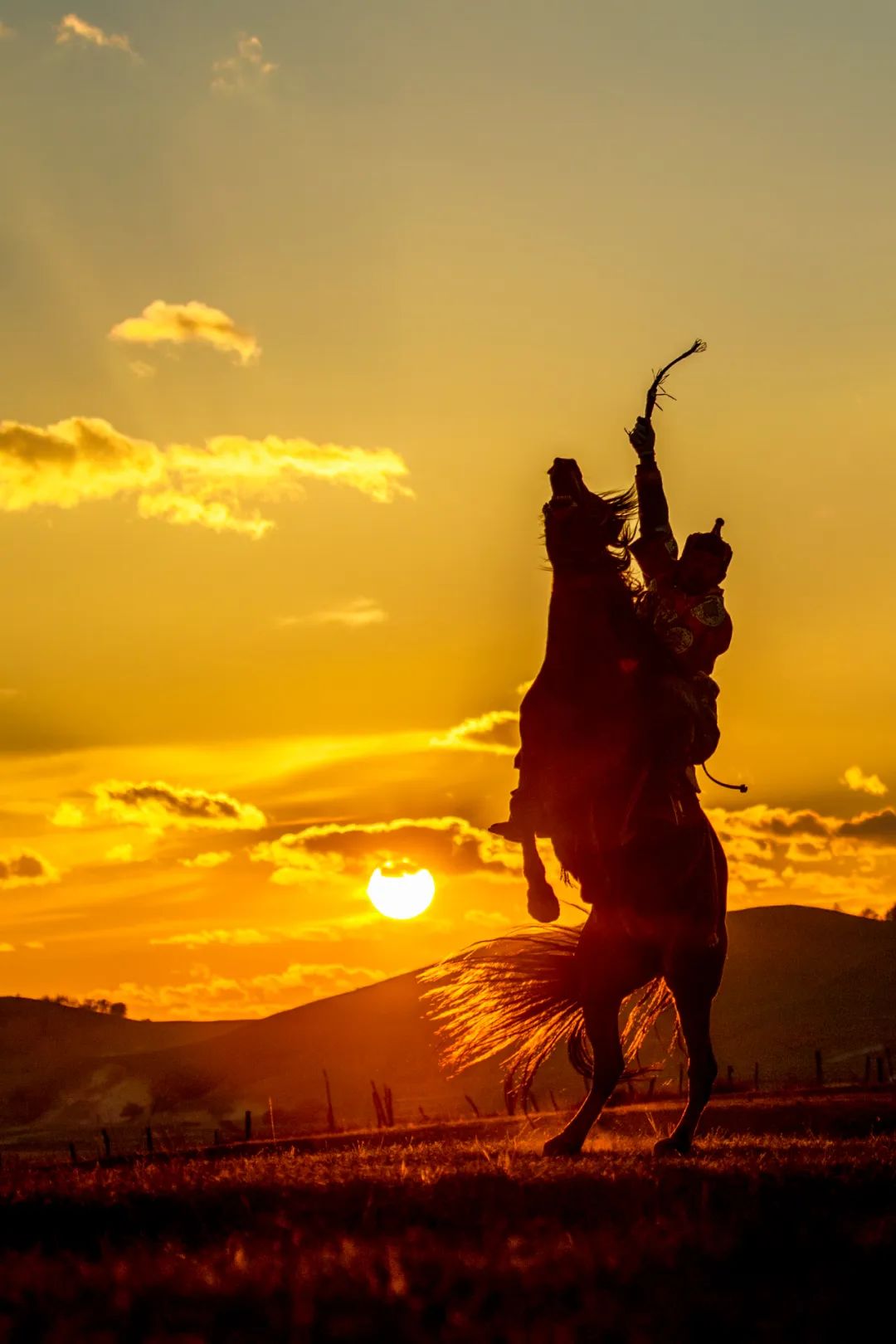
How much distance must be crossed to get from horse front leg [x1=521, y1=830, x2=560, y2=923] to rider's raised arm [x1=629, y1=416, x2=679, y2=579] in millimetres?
2353

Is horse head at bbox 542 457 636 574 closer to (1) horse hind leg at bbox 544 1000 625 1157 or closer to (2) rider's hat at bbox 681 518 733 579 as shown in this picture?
(2) rider's hat at bbox 681 518 733 579

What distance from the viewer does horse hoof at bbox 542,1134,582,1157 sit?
1124 centimetres

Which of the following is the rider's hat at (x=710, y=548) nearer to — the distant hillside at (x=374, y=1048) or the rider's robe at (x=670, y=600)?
the rider's robe at (x=670, y=600)

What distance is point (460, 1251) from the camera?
6691 millimetres

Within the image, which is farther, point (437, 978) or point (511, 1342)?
point (437, 978)

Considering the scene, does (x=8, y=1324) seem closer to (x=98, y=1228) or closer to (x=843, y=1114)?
(x=98, y=1228)

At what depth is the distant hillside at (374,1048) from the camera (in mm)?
80188

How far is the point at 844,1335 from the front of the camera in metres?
5.59

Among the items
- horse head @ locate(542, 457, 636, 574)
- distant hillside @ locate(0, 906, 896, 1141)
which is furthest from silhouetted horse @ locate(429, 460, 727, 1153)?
distant hillside @ locate(0, 906, 896, 1141)

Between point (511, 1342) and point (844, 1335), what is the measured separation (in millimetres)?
1215

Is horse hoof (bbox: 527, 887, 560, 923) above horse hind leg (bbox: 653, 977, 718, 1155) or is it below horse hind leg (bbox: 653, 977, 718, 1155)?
above

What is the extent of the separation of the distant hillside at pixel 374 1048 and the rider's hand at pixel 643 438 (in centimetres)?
5362

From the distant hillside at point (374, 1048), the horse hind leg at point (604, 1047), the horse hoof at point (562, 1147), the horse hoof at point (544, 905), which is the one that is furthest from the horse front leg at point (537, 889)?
the distant hillside at point (374, 1048)

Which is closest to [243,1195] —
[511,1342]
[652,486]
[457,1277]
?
[457,1277]
